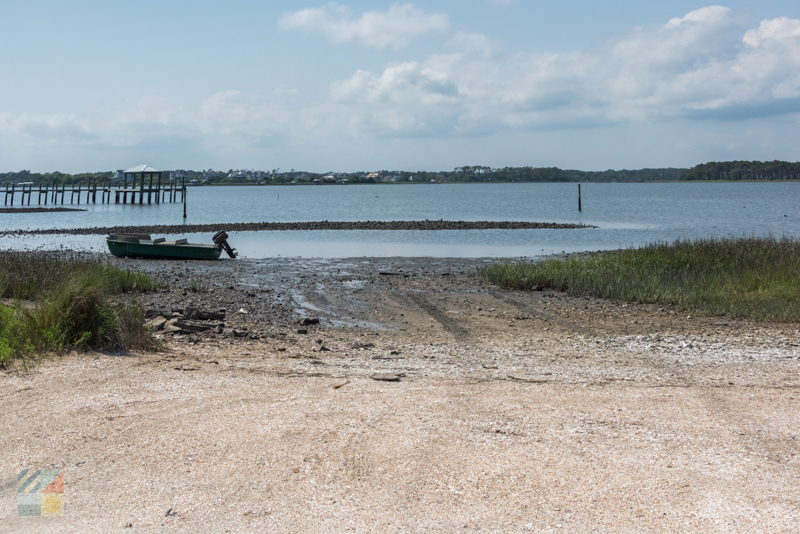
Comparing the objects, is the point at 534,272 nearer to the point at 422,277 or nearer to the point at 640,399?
the point at 422,277

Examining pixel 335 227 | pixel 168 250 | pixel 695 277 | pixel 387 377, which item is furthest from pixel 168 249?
pixel 335 227

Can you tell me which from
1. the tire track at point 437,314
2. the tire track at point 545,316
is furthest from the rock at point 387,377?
the tire track at point 545,316

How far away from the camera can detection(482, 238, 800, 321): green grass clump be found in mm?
16281

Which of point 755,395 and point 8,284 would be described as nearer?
point 755,395

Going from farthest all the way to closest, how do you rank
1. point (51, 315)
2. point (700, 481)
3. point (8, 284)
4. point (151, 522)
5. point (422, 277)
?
point (422, 277) → point (8, 284) → point (51, 315) → point (700, 481) → point (151, 522)

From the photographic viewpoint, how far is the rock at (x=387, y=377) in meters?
9.27

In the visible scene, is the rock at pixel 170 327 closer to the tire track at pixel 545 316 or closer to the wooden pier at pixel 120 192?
the tire track at pixel 545 316

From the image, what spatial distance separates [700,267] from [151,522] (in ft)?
61.1

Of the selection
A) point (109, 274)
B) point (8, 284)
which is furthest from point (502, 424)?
point (109, 274)

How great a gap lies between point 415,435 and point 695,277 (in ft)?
48.0

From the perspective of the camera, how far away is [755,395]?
8500 mm

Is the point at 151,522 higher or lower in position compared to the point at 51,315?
lower

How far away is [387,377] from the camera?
9367 mm

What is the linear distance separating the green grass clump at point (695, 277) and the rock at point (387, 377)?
8611 mm
